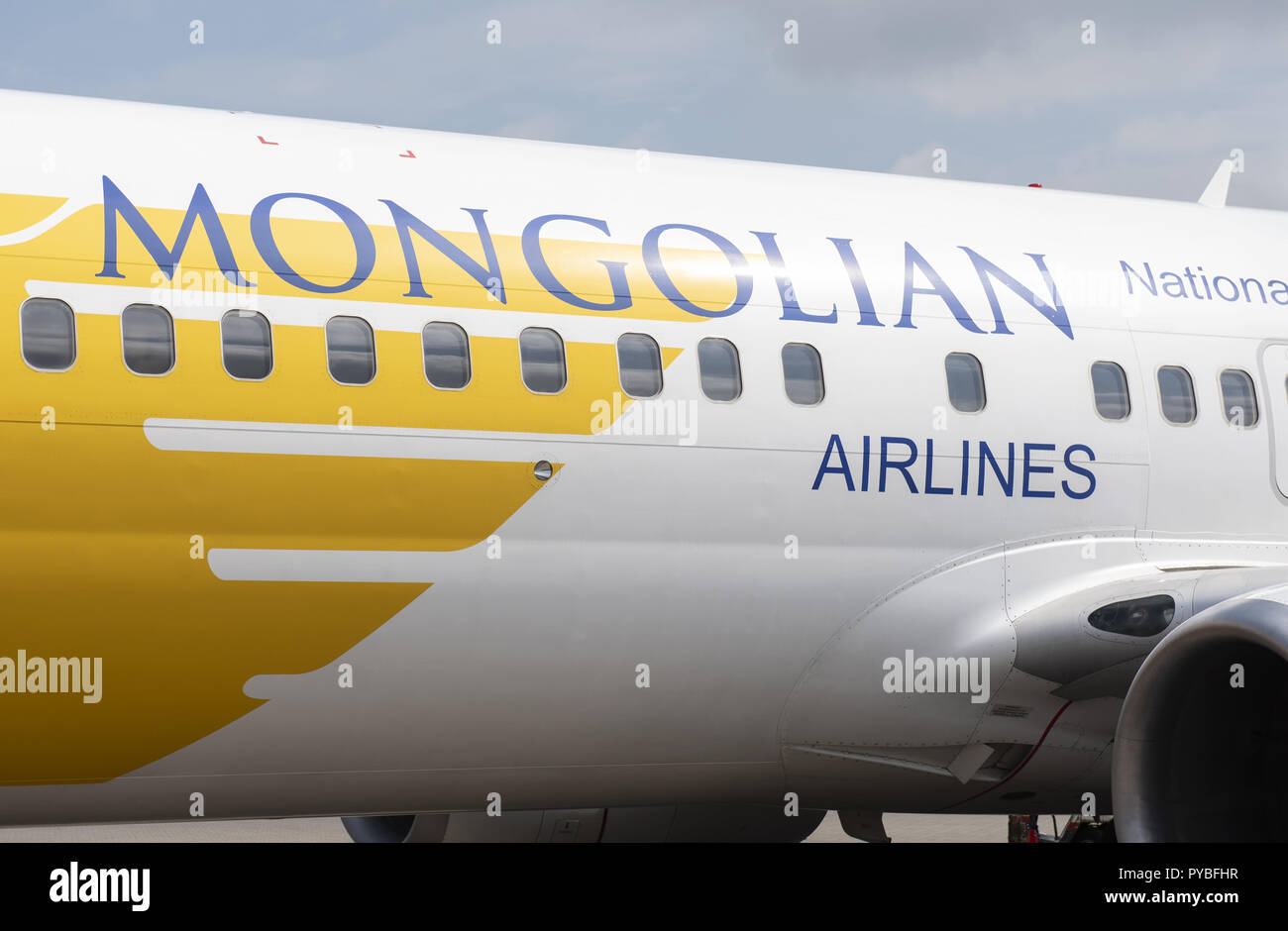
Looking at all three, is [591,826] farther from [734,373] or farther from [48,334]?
[48,334]

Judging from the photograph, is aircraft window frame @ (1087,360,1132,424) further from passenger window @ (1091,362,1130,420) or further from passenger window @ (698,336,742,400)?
passenger window @ (698,336,742,400)

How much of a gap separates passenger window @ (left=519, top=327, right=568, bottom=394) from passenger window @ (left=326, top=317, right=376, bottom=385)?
2.22ft

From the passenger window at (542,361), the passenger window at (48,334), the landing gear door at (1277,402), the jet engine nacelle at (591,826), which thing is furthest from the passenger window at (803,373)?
the passenger window at (48,334)

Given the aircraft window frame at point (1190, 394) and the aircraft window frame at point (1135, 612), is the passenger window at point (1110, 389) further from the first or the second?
the aircraft window frame at point (1135, 612)

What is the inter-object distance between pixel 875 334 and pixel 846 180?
1.14 meters

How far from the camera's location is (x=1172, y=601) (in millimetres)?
7172

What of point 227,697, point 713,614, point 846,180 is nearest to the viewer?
point 227,697

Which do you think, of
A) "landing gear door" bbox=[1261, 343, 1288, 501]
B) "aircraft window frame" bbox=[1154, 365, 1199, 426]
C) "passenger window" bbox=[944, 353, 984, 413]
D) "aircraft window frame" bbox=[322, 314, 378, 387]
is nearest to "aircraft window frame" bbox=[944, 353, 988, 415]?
"passenger window" bbox=[944, 353, 984, 413]

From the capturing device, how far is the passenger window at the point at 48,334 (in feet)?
19.1

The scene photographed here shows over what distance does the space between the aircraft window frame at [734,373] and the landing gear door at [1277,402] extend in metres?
3.14

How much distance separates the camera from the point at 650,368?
6.84m

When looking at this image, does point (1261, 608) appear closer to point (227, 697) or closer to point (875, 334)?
point (875, 334)
